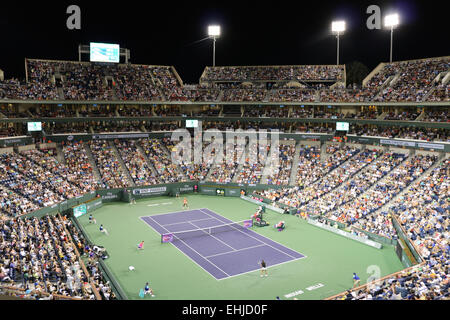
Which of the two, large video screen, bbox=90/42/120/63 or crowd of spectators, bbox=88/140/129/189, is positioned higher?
large video screen, bbox=90/42/120/63

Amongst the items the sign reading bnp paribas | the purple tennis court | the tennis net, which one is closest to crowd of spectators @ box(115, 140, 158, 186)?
the sign reading bnp paribas

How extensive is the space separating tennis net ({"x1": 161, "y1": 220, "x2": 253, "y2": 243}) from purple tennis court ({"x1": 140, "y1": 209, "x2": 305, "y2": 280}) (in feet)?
0.87

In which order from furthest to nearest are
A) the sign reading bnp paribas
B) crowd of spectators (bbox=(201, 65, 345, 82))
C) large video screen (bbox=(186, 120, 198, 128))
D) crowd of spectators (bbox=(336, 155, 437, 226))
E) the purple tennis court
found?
crowd of spectators (bbox=(201, 65, 345, 82))
large video screen (bbox=(186, 120, 198, 128))
the sign reading bnp paribas
crowd of spectators (bbox=(336, 155, 437, 226))
the purple tennis court

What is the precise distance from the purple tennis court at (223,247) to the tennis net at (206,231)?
10.5 inches

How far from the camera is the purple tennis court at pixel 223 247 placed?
26.2 meters

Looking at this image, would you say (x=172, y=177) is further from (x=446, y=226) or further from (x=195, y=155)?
(x=446, y=226)

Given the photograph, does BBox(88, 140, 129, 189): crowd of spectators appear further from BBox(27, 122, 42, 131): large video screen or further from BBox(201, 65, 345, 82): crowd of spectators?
BBox(201, 65, 345, 82): crowd of spectators

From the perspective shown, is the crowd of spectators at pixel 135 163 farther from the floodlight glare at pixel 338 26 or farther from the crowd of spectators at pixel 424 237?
the floodlight glare at pixel 338 26

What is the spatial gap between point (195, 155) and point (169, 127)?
307 inches

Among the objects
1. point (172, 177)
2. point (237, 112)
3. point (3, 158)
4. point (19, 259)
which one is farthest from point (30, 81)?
point (19, 259)

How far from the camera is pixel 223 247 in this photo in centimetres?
3005

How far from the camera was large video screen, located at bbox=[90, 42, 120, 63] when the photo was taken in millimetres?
59250

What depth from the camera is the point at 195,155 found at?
56.2m
